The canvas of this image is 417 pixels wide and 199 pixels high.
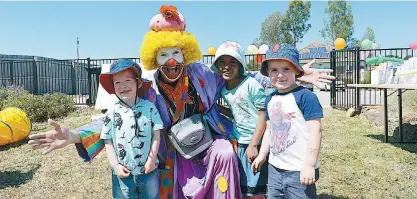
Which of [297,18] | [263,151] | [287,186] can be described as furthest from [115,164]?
[297,18]

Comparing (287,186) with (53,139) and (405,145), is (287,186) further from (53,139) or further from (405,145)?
(405,145)

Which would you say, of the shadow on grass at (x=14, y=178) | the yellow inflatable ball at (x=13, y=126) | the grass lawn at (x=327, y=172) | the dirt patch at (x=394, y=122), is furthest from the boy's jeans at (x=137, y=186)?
the dirt patch at (x=394, y=122)

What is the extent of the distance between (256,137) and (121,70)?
0.97 m

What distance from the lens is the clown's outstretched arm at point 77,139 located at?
2.17 m

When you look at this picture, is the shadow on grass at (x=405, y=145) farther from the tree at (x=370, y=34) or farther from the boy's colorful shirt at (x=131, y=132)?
the tree at (x=370, y=34)

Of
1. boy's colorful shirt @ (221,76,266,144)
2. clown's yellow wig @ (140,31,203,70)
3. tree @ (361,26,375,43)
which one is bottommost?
boy's colorful shirt @ (221,76,266,144)

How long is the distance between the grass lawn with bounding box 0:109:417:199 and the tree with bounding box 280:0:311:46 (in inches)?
1007

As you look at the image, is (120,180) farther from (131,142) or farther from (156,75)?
(156,75)

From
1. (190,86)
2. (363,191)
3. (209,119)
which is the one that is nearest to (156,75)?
(190,86)

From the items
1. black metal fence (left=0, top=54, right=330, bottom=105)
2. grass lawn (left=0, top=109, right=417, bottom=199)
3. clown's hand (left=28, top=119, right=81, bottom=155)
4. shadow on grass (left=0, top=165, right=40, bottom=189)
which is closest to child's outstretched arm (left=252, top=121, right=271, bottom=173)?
clown's hand (left=28, top=119, right=81, bottom=155)

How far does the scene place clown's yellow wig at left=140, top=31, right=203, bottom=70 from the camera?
259cm

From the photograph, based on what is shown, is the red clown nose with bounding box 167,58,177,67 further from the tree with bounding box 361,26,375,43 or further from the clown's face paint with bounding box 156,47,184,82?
the tree with bounding box 361,26,375,43

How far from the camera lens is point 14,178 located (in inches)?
176

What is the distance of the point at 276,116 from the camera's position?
2.17 m
